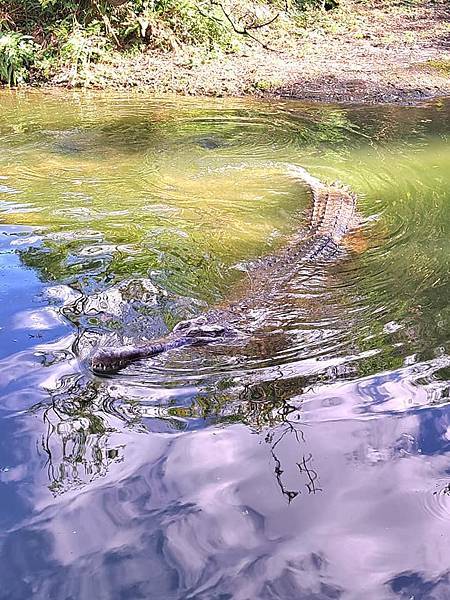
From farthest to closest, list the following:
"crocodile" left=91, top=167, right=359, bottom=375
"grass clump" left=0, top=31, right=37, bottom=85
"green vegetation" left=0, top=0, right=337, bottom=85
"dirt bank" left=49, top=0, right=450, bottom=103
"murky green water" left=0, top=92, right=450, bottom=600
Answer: "green vegetation" left=0, top=0, right=337, bottom=85, "grass clump" left=0, top=31, right=37, bottom=85, "dirt bank" left=49, top=0, right=450, bottom=103, "crocodile" left=91, top=167, right=359, bottom=375, "murky green water" left=0, top=92, right=450, bottom=600

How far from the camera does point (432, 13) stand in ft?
60.8

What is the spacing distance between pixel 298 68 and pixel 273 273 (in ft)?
28.9

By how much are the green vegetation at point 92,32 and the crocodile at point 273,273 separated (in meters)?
7.05

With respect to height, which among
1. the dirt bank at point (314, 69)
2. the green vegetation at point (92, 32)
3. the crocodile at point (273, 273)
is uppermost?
the green vegetation at point (92, 32)

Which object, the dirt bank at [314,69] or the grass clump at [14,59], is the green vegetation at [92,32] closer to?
the grass clump at [14,59]

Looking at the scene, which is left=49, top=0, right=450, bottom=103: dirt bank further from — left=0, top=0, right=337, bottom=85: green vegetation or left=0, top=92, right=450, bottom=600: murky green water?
left=0, top=92, right=450, bottom=600: murky green water

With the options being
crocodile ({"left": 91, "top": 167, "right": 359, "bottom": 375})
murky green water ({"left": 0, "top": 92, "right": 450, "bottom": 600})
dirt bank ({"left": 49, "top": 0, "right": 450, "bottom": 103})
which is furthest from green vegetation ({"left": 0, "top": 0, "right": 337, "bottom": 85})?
crocodile ({"left": 91, "top": 167, "right": 359, "bottom": 375})

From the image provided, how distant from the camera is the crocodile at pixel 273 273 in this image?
11.9 ft

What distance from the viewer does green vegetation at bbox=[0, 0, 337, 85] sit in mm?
12539

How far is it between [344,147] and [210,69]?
5244mm

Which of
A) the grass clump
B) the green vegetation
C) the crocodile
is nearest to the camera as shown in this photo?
the crocodile

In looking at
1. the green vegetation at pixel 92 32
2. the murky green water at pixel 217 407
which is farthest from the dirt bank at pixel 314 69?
the murky green water at pixel 217 407

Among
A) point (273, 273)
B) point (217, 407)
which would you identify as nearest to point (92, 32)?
point (273, 273)

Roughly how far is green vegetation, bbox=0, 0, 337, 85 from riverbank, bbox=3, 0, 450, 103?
0.54ft
